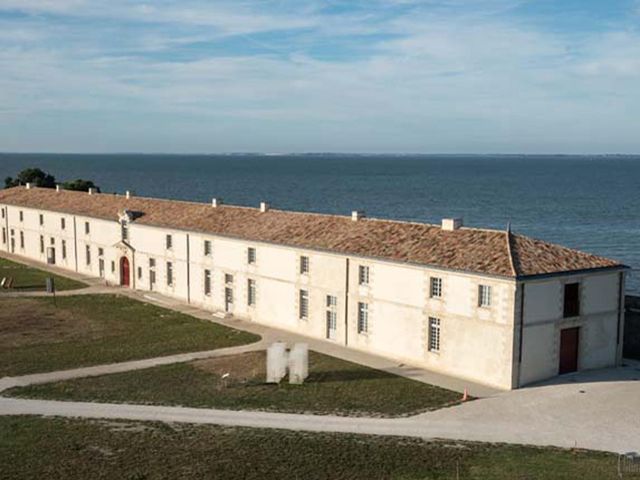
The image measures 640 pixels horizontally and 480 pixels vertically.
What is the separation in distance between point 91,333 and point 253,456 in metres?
23.6

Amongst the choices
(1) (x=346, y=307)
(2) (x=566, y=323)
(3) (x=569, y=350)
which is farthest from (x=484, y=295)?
(1) (x=346, y=307)

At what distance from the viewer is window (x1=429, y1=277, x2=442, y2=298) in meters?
41.1

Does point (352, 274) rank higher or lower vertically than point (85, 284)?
higher

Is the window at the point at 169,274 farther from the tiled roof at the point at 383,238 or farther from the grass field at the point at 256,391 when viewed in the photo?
the grass field at the point at 256,391

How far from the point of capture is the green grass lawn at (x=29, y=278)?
65000 mm

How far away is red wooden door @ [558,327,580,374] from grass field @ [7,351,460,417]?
685 centimetres

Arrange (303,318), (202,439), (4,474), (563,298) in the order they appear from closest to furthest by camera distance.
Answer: (4,474), (202,439), (563,298), (303,318)

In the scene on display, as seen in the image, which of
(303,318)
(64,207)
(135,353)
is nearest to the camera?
(135,353)

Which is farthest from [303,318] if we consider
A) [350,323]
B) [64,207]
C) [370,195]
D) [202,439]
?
[370,195]

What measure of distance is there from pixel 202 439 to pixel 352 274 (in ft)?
58.4

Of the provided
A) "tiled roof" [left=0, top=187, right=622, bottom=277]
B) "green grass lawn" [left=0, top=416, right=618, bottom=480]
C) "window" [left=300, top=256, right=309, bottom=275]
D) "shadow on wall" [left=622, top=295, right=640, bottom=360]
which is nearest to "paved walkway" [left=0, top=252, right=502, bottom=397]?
"window" [left=300, top=256, right=309, bottom=275]

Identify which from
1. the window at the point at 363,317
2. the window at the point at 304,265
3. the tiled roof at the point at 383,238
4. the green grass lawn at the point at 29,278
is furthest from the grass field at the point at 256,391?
the green grass lawn at the point at 29,278

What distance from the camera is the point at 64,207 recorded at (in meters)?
76.4

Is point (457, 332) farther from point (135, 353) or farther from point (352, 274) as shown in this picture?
point (135, 353)
